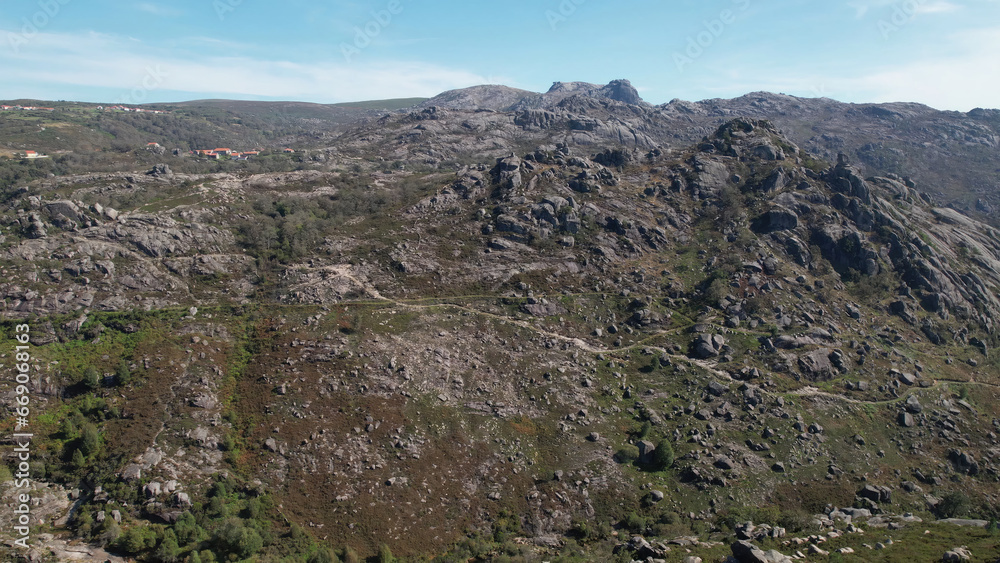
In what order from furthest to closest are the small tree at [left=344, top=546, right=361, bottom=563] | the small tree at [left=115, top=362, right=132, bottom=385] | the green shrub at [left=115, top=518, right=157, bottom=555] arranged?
the small tree at [left=115, top=362, right=132, bottom=385], the small tree at [left=344, top=546, right=361, bottom=563], the green shrub at [left=115, top=518, right=157, bottom=555]

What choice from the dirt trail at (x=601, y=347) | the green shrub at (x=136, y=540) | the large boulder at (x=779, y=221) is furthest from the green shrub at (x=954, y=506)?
the green shrub at (x=136, y=540)

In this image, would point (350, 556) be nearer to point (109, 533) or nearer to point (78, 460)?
point (109, 533)

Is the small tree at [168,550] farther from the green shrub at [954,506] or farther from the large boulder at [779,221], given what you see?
the large boulder at [779,221]

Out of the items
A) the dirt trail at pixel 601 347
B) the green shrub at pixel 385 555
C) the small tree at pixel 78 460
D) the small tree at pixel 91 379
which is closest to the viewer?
the green shrub at pixel 385 555

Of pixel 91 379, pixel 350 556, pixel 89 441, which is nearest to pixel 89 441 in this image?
pixel 89 441

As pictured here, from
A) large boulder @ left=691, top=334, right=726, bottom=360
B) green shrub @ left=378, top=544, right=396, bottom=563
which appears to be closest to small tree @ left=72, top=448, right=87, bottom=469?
green shrub @ left=378, top=544, right=396, bottom=563

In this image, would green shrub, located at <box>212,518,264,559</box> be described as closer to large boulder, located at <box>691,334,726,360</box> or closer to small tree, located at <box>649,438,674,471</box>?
small tree, located at <box>649,438,674,471</box>

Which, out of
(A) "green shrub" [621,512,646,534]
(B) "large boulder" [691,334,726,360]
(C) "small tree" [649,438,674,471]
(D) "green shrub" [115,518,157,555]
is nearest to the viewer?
(D) "green shrub" [115,518,157,555]

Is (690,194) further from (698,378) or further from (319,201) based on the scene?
(319,201)
